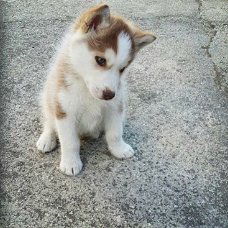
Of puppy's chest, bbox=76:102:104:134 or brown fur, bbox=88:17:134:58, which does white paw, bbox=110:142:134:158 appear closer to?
puppy's chest, bbox=76:102:104:134

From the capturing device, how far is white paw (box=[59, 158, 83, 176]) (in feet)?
9.39

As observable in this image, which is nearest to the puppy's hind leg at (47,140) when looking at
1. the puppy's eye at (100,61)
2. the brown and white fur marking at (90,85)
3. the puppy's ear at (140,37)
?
the brown and white fur marking at (90,85)

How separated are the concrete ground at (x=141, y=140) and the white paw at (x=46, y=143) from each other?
0.05m

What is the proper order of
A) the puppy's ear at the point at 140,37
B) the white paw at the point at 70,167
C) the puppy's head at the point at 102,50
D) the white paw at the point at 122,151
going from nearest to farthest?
1. the puppy's head at the point at 102,50
2. the puppy's ear at the point at 140,37
3. the white paw at the point at 70,167
4. the white paw at the point at 122,151

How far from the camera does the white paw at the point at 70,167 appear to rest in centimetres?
286

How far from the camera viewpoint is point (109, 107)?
2.82m

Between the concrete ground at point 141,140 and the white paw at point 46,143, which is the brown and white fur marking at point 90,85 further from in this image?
the concrete ground at point 141,140

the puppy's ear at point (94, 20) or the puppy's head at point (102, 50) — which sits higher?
the puppy's ear at point (94, 20)

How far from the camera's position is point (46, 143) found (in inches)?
119

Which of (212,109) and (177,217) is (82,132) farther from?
(212,109)

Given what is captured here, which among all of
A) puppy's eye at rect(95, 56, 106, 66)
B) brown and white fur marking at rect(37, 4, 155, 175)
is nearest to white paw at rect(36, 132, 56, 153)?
brown and white fur marking at rect(37, 4, 155, 175)

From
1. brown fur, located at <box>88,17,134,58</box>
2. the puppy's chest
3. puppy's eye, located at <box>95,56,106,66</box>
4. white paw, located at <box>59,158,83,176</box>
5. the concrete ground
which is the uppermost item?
brown fur, located at <box>88,17,134,58</box>

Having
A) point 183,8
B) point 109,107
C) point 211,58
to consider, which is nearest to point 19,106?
point 109,107

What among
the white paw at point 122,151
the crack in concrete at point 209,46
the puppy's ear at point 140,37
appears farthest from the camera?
the crack in concrete at point 209,46
